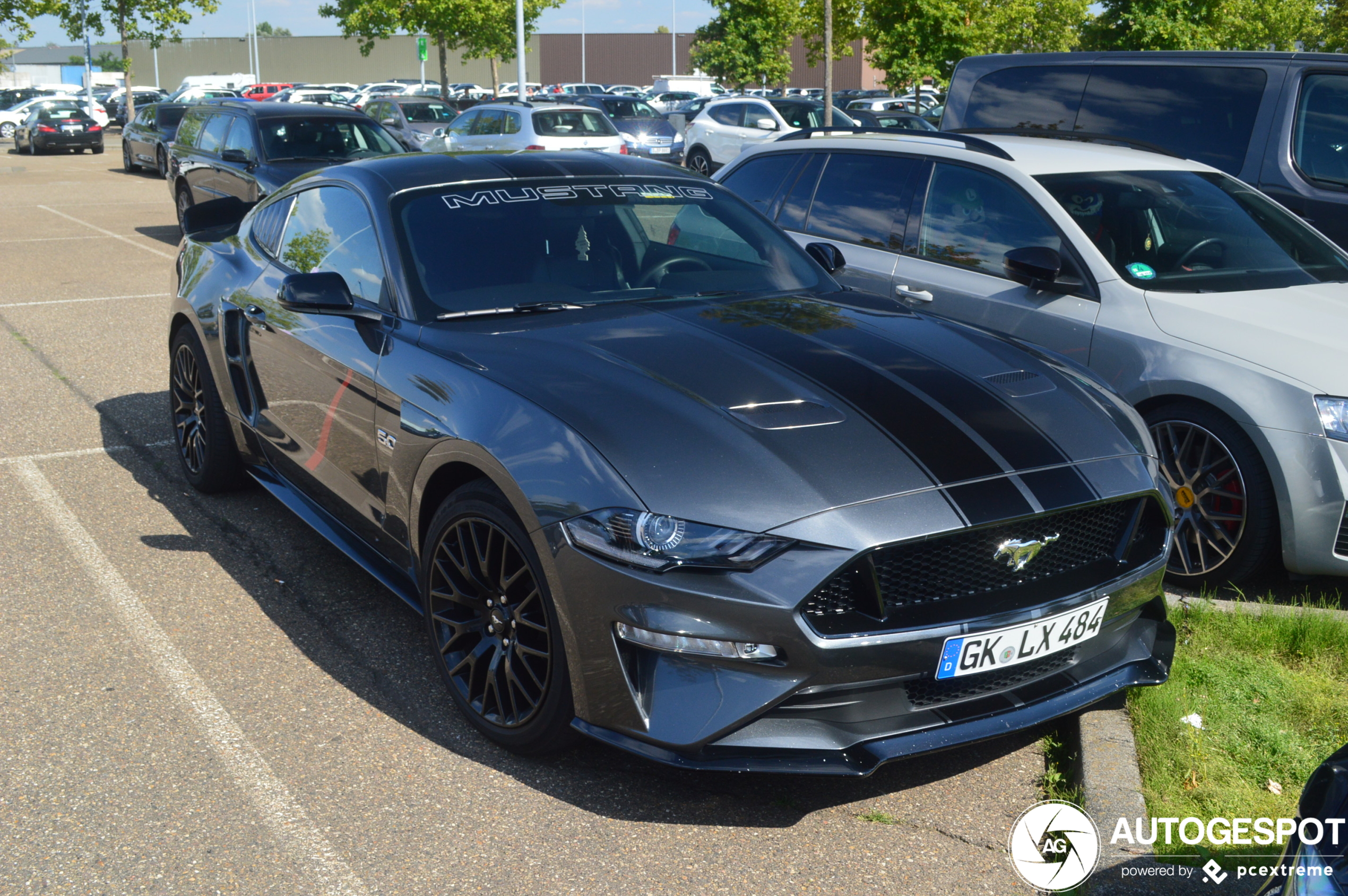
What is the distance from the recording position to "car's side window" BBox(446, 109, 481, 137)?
2155 centimetres

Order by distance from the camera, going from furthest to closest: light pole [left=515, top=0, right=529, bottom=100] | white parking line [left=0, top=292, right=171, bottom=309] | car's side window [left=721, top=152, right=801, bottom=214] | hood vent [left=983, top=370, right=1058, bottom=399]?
1. light pole [left=515, top=0, right=529, bottom=100]
2. white parking line [left=0, top=292, right=171, bottom=309]
3. car's side window [left=721, top=152, right=801, bottom=214]
4. hood vent [left=983, top=370, right=1058, bottom=399]

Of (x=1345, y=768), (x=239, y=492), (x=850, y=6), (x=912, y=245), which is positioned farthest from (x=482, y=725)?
(x=850, y=6)

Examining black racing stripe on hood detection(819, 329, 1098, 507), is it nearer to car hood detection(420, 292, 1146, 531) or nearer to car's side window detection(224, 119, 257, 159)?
car hood detection(420, 292, 1146, 531)

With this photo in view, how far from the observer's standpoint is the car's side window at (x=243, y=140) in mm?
12727

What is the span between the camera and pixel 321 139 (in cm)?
1312

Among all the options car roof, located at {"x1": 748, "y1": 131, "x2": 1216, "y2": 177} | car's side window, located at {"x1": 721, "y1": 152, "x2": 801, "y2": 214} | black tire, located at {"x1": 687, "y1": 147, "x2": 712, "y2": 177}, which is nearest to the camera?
car roof, located at {"x1": 748, "y1": 131, "x2": 1216, "y2": 177}

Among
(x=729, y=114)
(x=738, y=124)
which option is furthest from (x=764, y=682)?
(x=729, y=114)

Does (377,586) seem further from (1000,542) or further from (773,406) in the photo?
(1000,542)

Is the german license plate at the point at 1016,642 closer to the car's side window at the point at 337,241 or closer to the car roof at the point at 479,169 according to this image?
the car's side window at the point at 337,241

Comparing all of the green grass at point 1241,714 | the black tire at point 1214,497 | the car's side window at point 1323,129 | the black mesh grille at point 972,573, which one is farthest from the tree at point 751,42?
the black mesh grille at point 972,573

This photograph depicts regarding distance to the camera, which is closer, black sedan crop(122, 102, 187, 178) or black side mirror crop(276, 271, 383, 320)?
black side mirror crop(276, 271, 383, 320)

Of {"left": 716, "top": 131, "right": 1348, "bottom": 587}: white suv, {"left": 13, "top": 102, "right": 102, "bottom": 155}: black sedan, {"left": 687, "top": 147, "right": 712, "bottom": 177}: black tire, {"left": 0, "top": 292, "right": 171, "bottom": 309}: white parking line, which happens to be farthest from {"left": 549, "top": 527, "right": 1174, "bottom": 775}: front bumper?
{"left": 13, "top": 102, "right": 102, "bottom": 155}: black sedan

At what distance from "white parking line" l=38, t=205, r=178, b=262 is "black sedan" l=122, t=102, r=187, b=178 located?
4.58 meters

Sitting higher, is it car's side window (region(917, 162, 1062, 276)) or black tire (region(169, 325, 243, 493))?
car's side window (region(917, 162, 1062, 276))
